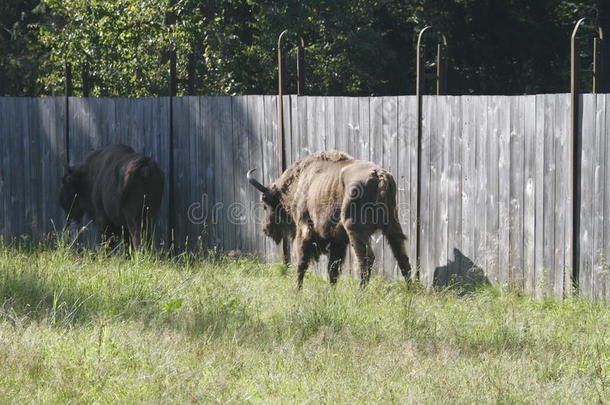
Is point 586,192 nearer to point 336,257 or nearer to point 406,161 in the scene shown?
point 406,161

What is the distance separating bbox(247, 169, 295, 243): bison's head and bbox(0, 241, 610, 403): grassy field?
1.03 metres

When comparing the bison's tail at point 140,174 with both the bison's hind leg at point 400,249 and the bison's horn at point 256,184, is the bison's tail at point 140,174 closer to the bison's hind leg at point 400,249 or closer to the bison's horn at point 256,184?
the bison's horn at point 256,184

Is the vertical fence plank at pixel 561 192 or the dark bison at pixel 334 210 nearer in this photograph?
the vertical fence plank at pixel 561 192

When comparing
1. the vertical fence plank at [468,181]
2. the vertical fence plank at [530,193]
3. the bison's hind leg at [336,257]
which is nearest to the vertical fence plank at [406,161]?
the vertical fence plank at [468,181]

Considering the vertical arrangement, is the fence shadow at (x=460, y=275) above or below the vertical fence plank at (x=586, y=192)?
below

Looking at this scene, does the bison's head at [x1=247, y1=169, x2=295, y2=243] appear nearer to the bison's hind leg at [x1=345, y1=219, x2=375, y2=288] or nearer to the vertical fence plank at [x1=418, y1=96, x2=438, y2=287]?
the bison's hind leg at [x1=345, y1=219, x2=375, y2=288]

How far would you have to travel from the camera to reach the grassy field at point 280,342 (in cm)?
611

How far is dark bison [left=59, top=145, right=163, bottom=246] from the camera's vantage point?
38.6 ft

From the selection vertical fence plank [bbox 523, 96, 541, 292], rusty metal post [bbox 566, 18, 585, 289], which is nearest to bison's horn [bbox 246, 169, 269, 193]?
vertical fence plank [bbox 523, 96, 541, 292]

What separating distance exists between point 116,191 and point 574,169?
5668 millimetres

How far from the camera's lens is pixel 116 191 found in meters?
12.0

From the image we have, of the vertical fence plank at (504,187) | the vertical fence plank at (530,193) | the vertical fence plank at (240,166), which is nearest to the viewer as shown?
the vertical fence plank at (530,193)

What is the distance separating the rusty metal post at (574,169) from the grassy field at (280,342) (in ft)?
1.31

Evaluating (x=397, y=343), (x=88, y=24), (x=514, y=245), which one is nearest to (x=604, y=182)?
(x=514, y=245)
